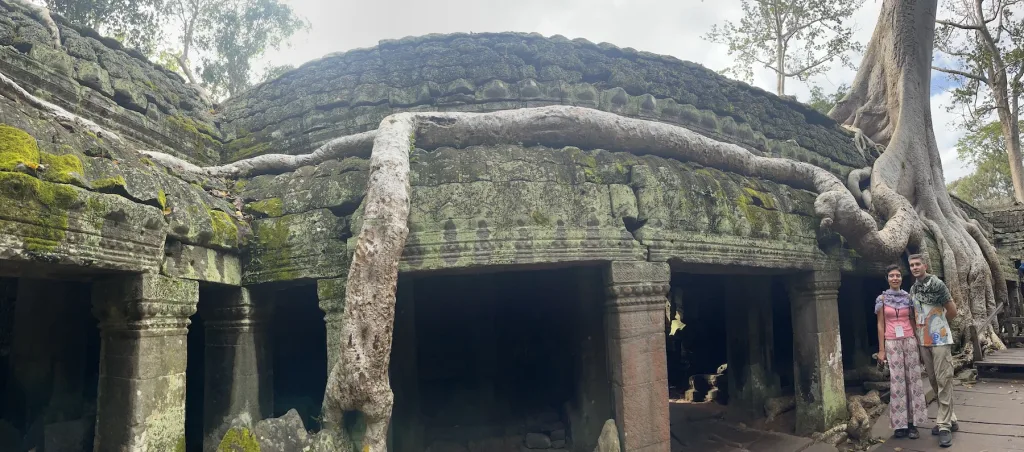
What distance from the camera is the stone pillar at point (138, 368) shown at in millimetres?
3068

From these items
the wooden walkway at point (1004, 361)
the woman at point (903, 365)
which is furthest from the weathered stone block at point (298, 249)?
the wooden walkway at point (1004, 361)

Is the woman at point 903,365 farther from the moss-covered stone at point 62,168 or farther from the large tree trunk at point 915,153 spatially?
the moss-covered stone at point 62,168

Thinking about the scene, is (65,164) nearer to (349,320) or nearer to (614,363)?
(349,320)

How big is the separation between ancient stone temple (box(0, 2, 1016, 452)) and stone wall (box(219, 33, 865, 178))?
0.03m

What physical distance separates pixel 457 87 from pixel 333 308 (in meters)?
2.35

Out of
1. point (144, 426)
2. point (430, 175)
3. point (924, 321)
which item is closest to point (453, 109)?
point (430, 175)

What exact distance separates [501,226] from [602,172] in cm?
97

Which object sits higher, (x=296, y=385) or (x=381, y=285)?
(x=381, y=285)

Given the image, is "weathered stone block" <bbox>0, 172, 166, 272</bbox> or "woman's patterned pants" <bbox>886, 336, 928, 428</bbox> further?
"woman's patterned pants" <bbox>886, 336, 928, 428</bbox>

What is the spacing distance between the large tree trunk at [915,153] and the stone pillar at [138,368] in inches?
274

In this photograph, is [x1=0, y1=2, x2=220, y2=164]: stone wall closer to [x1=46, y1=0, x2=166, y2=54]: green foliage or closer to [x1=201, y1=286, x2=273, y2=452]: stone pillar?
[x1=201, y1=286, x2=273, y2=452]: stone pillar

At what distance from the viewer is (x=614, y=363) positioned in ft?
13.1

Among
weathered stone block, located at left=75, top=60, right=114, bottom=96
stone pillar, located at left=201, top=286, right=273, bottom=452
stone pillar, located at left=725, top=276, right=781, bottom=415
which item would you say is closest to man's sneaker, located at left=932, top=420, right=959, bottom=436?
stone pillar, located at left=725, top=276, right=781, bottom=415

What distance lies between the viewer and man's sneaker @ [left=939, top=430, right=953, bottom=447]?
4422mm
